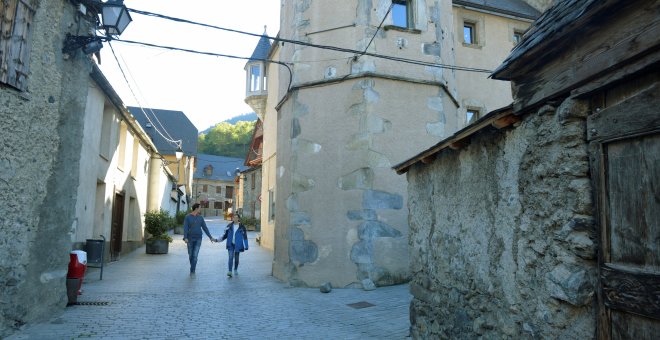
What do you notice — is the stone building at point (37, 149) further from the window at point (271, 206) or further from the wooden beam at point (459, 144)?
the window at point (271, 206)

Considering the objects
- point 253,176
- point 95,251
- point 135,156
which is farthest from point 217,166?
point 95,251

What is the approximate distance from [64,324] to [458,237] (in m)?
5.34

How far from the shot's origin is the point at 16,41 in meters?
5.59

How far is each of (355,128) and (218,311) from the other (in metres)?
4.83

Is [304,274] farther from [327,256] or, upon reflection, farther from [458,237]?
[458,237]

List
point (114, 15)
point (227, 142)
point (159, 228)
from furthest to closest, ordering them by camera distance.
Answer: point (227, 142) → point (159, 228) → point (114, 15)

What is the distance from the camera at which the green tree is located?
73.9 metres

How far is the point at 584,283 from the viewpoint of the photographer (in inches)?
125

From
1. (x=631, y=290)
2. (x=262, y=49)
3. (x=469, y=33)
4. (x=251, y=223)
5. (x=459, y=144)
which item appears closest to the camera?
(x=631, y=290)

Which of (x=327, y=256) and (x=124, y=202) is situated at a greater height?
(x=124, y=202)

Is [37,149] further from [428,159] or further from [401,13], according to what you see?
[401,13]

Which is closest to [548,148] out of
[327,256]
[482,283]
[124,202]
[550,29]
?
[550,29]

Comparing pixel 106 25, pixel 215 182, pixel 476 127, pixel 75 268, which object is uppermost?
pixel 215 182

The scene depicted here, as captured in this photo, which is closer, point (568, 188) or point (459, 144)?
point (568, 188)
